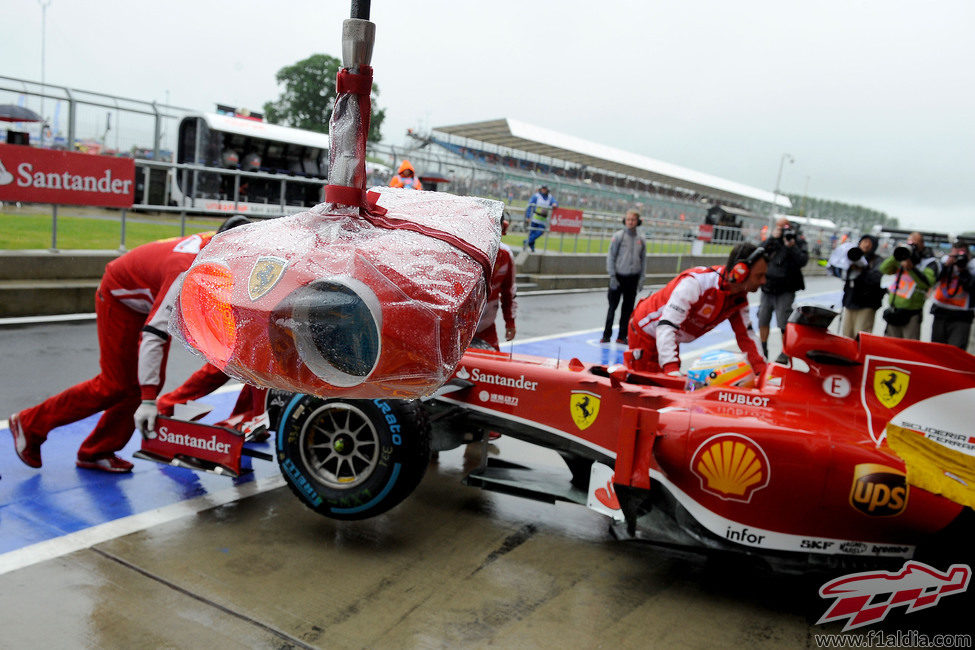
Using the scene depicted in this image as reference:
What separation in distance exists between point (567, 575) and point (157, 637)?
193 cm

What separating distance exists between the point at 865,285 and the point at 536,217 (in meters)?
8.13

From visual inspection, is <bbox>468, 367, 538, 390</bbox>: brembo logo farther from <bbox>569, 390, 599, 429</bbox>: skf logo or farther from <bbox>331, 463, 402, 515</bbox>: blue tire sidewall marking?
<bbox>331, 463, 402, 515</bbox>: blue tire sidewall marking

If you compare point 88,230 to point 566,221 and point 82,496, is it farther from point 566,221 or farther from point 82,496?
point 566,221

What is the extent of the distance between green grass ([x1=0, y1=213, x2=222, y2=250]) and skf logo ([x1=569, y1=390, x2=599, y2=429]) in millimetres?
8752

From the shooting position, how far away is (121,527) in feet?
13.2

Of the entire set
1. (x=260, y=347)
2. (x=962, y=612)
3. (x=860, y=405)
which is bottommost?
(x=962, y=612)

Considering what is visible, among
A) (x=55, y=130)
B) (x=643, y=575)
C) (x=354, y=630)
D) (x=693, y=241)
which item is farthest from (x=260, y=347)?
(x=693, y=241)

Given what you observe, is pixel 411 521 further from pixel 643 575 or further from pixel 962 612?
pixel 962 612

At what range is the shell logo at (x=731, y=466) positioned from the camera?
3.72m

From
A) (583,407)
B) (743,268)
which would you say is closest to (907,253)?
(743,268)

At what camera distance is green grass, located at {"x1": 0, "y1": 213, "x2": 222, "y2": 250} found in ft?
35.3

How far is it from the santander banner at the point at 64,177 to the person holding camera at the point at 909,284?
10.1 meters

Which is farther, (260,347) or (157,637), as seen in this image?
(157,637)

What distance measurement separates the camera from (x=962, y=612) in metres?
3.53
